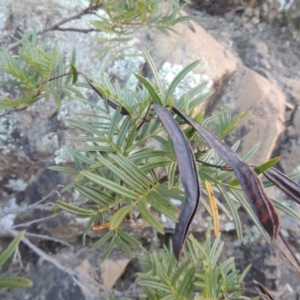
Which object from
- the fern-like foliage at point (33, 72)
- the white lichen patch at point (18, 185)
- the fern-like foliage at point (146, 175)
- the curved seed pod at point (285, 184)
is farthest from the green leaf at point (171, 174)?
the white lichen patch at point (18, 185)

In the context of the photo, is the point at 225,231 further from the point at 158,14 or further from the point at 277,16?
the point at 277,16

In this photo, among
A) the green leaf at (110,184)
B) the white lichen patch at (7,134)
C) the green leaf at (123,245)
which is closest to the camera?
the green leaf at (110,184)

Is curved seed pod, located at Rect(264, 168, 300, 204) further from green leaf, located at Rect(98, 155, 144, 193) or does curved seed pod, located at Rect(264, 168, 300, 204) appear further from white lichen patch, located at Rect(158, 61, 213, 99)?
white lichen patch, located at Rect(158, 61, 213, 99)

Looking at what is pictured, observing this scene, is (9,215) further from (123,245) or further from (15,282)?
(15,282)

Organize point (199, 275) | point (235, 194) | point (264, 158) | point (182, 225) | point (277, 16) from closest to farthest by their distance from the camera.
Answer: point (182, 225) < point (235, 194) < point (199, 275) < point (264, 158) < point (277, 16)

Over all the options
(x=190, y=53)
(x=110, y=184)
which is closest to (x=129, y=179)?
(x=110, y=184)

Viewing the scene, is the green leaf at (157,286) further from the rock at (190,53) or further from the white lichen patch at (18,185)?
the rock at (190,53)

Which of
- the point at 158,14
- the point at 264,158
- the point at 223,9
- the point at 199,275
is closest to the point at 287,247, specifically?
the point at 199,275
